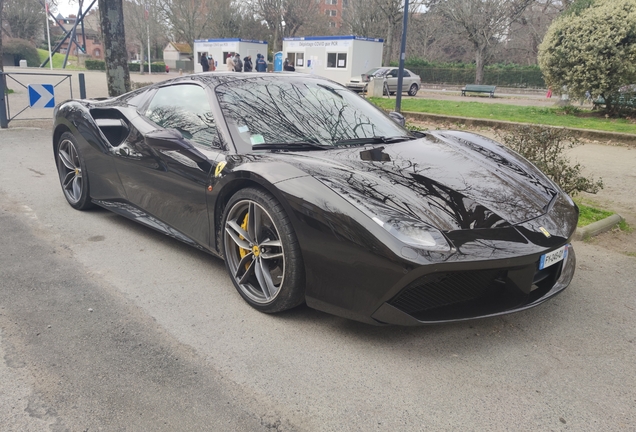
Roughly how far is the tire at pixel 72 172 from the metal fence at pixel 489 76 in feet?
118

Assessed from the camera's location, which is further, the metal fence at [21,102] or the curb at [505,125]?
the metal fence at [21,102]

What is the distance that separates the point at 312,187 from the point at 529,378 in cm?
145

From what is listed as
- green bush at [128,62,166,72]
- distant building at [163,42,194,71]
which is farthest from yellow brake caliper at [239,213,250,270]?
distant building at [163,42,194,71]

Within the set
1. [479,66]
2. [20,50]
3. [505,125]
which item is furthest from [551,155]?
[20,50]

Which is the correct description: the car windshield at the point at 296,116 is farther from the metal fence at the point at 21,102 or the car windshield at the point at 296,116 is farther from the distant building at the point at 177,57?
the distant building at the point at 177,57

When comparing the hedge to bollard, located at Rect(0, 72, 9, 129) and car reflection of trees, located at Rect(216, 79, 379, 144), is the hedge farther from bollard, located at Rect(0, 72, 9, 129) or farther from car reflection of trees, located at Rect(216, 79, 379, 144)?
car reflection of trees, located at Rect(216, 79, 379, 144)

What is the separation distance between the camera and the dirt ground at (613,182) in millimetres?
4711

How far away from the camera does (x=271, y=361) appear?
2674mm

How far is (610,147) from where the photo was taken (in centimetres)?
1007

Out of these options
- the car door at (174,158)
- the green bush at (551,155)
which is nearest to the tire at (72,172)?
the car door at (174,158)

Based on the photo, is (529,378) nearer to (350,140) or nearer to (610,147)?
(350,140)

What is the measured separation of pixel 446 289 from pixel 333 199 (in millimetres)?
731

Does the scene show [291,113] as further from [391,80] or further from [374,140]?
[391,80]

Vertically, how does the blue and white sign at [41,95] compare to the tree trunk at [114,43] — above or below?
below
